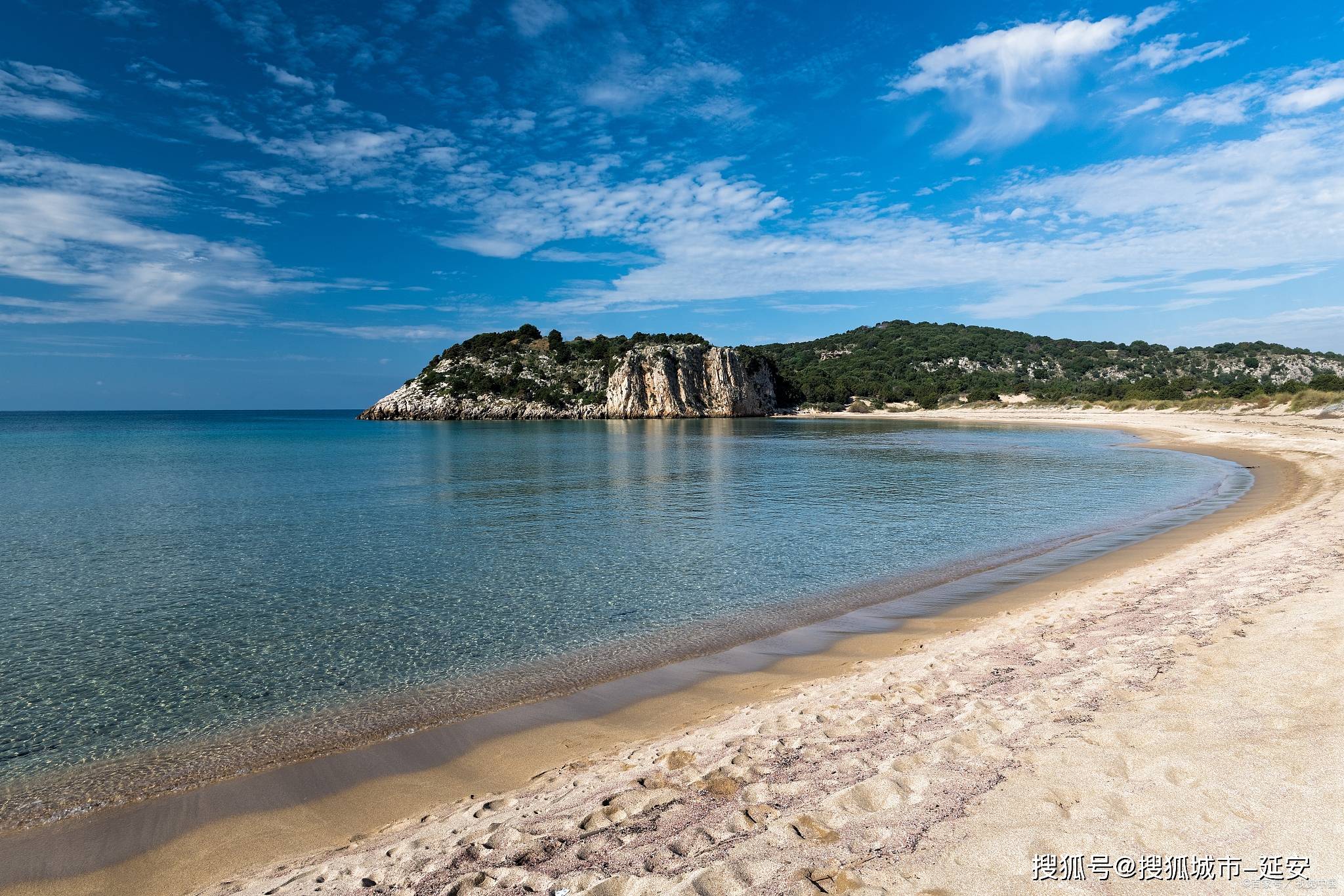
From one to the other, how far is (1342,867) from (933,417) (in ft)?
365

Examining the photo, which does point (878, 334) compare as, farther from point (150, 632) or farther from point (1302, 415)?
point (150, 632)

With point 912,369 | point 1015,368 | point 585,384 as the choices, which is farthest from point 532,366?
point 1015,368

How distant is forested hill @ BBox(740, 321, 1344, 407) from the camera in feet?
395

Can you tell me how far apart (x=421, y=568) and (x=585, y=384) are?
119489mm

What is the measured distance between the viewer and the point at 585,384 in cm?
13138

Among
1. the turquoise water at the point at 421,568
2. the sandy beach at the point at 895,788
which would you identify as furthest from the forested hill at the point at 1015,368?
the sandy beach at the point at 895,788

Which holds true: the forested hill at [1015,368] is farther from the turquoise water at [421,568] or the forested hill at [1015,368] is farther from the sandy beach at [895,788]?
the sandy beach at [895,788]

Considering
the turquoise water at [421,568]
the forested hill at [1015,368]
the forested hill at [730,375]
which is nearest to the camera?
the turquoise water at [421,568]

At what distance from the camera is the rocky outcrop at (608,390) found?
124812 millimetres

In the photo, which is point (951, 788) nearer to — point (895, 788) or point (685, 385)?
point (895, 788)

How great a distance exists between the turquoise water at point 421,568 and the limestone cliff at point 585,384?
9037 centimetres

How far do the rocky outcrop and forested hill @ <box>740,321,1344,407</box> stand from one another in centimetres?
1379

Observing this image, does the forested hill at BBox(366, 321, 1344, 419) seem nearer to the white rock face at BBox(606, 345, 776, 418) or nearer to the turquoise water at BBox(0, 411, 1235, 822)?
the white rock face at BBox(606, 345, 776, 418)

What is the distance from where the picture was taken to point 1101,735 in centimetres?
482
